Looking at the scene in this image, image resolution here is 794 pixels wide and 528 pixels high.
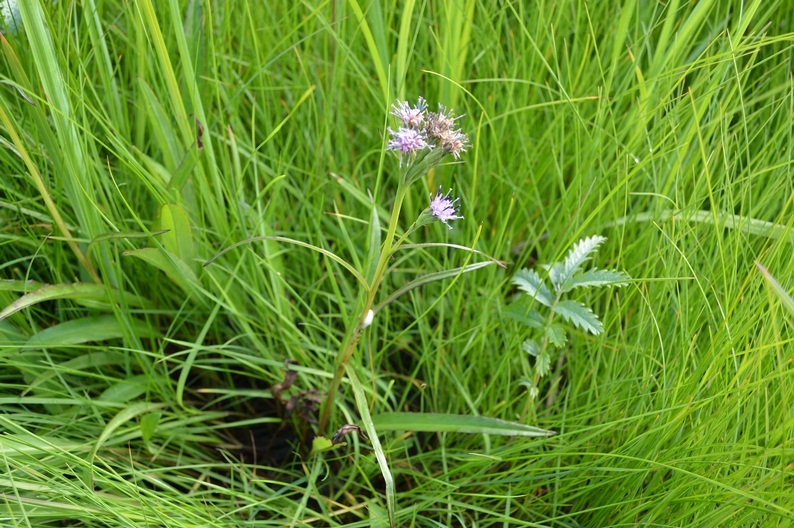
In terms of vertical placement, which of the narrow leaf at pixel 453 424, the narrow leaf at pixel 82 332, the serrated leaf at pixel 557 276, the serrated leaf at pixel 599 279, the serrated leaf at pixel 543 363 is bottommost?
the narrow leaf at pixel 453 424

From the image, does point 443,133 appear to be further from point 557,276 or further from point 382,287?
point 382,287

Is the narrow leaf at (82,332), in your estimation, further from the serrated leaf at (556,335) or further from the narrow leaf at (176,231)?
the serrated leaf at (556,335)

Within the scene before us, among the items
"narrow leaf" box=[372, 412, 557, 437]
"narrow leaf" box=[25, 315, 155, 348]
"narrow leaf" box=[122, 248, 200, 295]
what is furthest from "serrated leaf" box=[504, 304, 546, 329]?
"narrow leaf" box=[25, 315, 155, 348]

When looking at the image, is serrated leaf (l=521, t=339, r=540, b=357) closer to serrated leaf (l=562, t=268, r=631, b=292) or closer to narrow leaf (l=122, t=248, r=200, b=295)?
serrated leaf (l=562, t=268, r=631, b=292)

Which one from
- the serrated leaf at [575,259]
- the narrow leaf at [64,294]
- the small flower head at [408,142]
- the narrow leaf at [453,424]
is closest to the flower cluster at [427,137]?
the small flower head at [408,142]

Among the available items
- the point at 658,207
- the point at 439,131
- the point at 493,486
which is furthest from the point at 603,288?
the point at 439,131

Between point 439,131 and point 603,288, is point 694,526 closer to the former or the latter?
point 603,288
